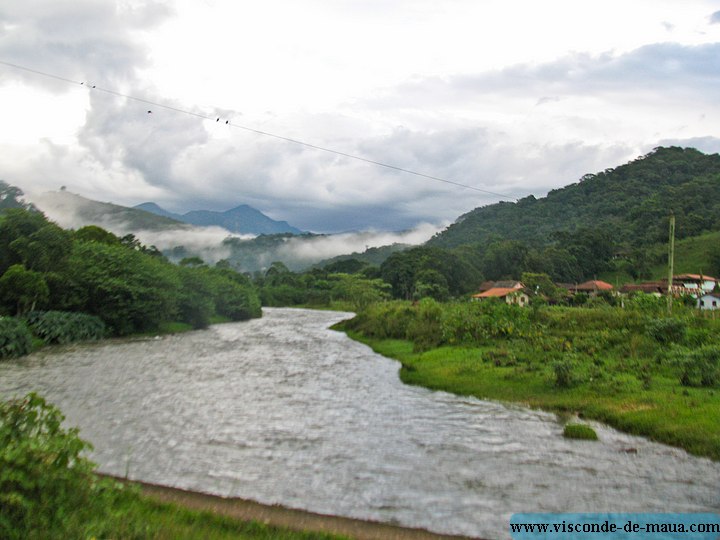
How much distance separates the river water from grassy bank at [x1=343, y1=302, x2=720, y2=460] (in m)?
1.15

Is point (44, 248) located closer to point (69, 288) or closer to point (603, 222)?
point (69, 288)

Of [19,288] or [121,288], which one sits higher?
[19,288]

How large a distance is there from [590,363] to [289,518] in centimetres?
1656

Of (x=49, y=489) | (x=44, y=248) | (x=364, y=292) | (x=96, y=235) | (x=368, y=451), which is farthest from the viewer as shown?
(x=364, y=292)

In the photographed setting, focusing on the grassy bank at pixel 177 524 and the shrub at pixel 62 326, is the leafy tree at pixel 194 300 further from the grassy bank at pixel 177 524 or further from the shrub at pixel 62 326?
the grassy bank at pixel 177 524

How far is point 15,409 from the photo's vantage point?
6.18 metres

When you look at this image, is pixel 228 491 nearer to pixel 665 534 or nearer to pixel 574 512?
pixel 574 512

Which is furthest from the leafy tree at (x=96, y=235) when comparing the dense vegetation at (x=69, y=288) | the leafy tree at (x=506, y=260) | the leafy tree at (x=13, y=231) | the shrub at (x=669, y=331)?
the leafy tree at (x=506, y=260)

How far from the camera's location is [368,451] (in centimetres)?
1323

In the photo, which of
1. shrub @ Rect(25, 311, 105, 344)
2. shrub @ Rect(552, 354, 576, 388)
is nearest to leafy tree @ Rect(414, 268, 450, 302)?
shrub @ Rect(25, 311, 105, 344)

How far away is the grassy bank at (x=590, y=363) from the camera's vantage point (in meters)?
15.3

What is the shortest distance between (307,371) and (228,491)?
16.7 m

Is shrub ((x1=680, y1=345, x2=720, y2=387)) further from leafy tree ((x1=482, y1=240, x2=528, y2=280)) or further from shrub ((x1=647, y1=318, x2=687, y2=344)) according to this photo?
leafy tree ((x1=482, y1=240, x2=528, y2=280))

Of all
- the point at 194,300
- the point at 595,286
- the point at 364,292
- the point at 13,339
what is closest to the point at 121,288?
the point at 194,300
